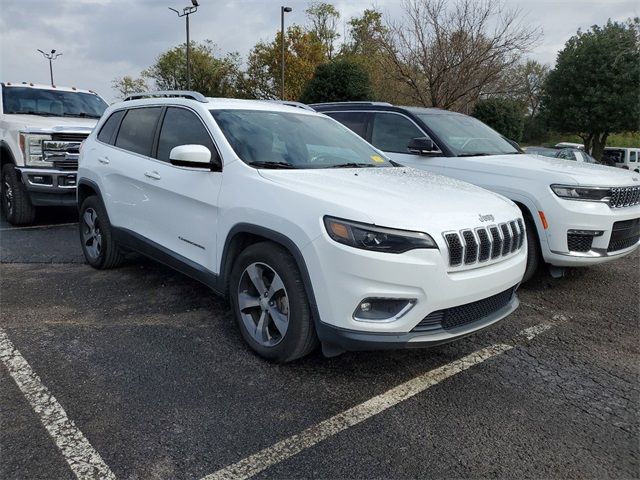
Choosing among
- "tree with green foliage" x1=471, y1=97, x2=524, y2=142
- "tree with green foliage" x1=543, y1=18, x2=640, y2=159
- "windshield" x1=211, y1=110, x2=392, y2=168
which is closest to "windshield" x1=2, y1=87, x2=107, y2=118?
"windshield" x1=211, y1=110, x2=392, y2=168

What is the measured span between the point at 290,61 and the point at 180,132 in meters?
34.3

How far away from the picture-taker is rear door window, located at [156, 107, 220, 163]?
12.6 feet

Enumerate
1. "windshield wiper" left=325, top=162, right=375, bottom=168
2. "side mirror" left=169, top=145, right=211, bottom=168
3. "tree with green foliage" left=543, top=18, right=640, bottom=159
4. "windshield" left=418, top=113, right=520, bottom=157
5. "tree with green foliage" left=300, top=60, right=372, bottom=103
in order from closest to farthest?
1. "side mirror" left=169, top=145, right=211, bottom=168
2. "windshield wiper" left=325, top=162, right=375, bottom=168
3. "windshield" left=418, top=113, right=520, bottom=157
4. "tree with green foliage" left=300, top=60, right=372, bottom=103
5. "tree with green foliage" left=543, top=18, right=640, bottom=159

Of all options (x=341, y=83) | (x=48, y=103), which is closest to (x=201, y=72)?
(x=341, y=83)

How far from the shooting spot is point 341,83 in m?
20.3

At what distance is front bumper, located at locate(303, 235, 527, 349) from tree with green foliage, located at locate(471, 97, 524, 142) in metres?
19.1

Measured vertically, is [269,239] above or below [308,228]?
below

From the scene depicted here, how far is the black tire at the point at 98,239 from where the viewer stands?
5.00 meters

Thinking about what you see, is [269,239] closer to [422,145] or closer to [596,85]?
[422,145]

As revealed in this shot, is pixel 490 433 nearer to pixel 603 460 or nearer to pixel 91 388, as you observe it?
pixel 603 460

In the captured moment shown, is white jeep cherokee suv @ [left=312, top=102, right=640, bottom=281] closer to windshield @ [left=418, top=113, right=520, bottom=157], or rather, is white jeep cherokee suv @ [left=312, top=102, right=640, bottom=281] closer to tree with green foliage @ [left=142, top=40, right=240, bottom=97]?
windshield @ [left=418, top=113, right=520, bottom=157]

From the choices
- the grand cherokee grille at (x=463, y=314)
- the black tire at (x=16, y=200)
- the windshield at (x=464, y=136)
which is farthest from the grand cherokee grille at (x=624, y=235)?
the black tire at (x=16, y=200)

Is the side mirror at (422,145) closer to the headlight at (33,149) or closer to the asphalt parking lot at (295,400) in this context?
the asphalt parking lot at (295,400)

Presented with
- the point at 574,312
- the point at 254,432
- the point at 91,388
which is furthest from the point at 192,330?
the point at 574,312
